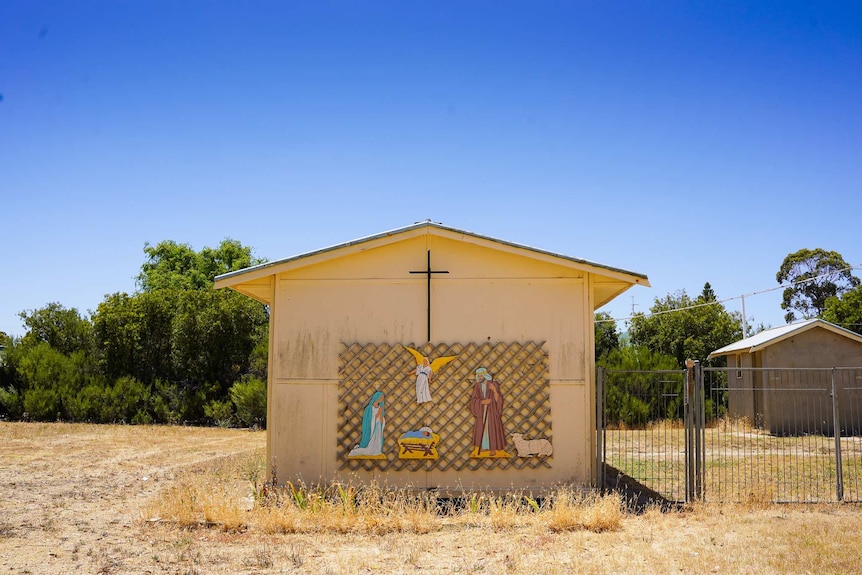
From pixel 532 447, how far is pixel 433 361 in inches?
67.2

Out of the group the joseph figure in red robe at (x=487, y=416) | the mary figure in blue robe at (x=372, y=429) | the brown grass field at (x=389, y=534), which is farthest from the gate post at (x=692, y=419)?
the mary figure in blue robe at (x=372, y=429)

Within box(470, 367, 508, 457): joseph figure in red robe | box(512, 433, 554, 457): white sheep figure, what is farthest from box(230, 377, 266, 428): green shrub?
box(512, 433, 554, 457): white sheep figure

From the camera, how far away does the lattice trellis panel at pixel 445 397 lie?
999 centimetres

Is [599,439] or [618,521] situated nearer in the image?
[618,521]

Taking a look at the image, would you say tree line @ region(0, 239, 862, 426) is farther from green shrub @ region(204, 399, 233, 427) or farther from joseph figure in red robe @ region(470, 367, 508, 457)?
joseph figure in red robe @ region(470, 367, 508, 457)

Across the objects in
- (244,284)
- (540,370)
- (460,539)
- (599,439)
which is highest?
(244,284)

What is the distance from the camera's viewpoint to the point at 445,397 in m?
10.1

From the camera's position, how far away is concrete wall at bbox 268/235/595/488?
32.9ft

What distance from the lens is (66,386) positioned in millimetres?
24953

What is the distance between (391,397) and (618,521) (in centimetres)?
324

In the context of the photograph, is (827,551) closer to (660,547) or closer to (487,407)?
(660,547)

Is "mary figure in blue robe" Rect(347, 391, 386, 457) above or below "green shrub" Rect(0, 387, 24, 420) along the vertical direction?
above

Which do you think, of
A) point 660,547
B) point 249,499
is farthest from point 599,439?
point 249,499

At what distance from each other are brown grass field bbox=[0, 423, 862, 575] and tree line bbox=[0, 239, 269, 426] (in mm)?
13712
